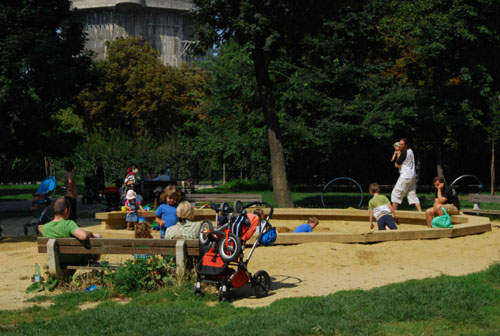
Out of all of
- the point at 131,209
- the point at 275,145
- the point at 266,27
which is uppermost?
the point at 266,27

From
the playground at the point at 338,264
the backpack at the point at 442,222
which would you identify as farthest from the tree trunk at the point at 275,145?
the playground at the point at 338,264

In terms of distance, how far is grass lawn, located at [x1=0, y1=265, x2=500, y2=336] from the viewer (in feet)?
18.6

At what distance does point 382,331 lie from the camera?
5.58 metres

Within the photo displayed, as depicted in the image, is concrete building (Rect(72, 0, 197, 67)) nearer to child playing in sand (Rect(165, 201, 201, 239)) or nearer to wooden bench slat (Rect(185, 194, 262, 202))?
wooden bench slat (Rect(185, 194, 262, 202))

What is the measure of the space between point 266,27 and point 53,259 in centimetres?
1088

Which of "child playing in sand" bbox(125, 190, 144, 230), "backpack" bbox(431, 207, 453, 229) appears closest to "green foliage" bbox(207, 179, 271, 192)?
"child playing in sand" bbox(125, 190, 144, 230)

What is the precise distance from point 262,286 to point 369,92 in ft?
74.7

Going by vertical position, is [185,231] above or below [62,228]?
below

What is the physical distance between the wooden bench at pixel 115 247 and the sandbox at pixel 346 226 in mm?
3430

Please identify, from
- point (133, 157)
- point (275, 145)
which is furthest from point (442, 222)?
point (133, 157)

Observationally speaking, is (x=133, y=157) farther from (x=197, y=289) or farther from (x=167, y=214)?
(x=197, y=289)

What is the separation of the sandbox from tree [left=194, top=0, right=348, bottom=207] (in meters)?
3.43

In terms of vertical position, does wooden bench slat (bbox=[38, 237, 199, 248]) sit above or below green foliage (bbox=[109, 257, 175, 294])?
above

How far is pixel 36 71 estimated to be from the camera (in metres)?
21.0
